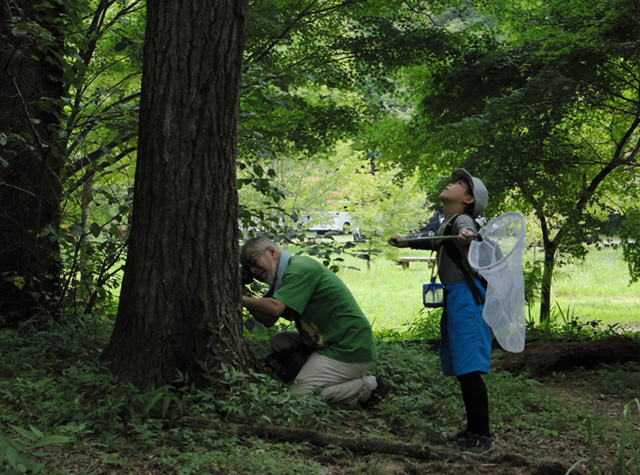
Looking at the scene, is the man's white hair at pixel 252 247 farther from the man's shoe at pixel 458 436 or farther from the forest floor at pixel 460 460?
the man's shoe at pixel 458 436

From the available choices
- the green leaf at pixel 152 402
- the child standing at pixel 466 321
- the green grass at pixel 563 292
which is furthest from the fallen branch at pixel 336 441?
the green grass at pixel 563 292

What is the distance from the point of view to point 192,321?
3594 mm

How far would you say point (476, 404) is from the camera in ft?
11.9

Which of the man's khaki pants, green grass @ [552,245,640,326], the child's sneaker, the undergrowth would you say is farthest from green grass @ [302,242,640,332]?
the child's sneaker

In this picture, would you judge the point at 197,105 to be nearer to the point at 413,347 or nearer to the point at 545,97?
the point at 413,347

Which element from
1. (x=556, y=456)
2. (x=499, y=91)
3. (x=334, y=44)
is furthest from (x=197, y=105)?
(x=499, y=91)

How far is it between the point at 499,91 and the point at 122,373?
Answer: 7.70 m

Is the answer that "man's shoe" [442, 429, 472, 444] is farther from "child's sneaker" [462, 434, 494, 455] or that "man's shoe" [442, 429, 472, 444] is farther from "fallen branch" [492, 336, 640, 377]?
"fallen branch" [492, 336, 640, 377]

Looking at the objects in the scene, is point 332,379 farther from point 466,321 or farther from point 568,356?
point 568,356

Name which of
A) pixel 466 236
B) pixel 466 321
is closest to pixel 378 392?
pixel 466 321

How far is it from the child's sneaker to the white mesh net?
54 cm

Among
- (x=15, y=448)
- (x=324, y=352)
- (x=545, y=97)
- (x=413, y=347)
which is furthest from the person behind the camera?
(x=545, y=97)

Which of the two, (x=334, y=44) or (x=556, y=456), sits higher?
(x=334, y=44)

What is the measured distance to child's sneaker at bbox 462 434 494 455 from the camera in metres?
3.52
